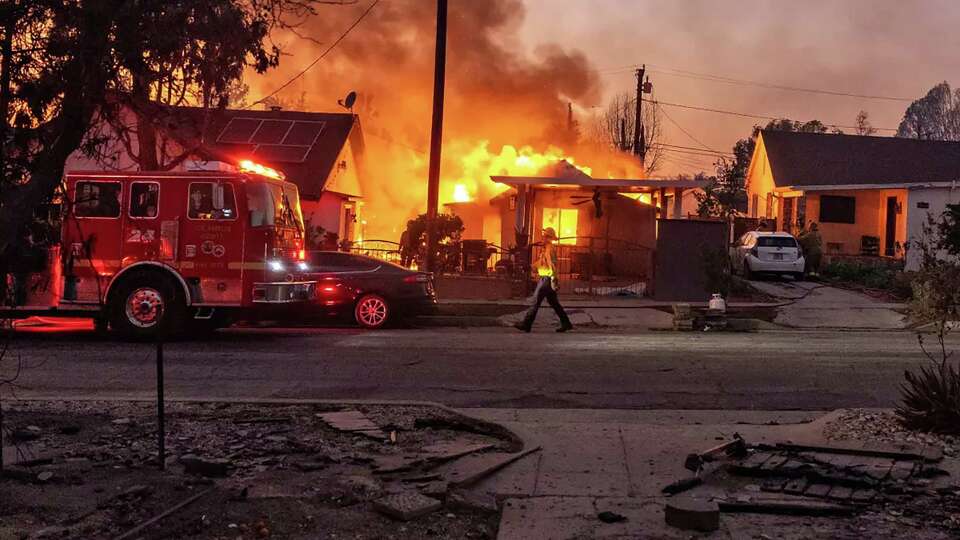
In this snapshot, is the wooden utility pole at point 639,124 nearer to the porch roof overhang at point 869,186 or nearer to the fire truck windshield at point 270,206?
the porch roof overhang at point 869,186

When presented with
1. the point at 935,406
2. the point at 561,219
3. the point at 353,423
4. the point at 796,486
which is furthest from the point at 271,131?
the point at 796,486

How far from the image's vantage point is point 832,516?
5.20 metres

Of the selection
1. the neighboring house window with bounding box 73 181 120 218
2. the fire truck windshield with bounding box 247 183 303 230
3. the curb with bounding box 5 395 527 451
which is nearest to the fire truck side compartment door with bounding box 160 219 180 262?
the neighboring house window with bounding box 73 181 120 218

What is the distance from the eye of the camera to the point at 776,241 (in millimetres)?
24328

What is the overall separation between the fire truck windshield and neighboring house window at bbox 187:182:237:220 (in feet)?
0.90

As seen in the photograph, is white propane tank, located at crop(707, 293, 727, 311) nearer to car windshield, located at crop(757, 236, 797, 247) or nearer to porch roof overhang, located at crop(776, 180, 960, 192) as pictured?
car windshield, located at crop(757, 236, 797, 247)

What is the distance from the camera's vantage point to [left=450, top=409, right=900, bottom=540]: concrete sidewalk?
518 cm

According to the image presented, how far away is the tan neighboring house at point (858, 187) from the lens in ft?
95.0

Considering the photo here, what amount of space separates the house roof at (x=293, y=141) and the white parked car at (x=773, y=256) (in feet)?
40.9

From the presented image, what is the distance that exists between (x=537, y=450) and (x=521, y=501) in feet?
3.68

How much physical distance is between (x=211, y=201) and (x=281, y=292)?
1677 millimetres

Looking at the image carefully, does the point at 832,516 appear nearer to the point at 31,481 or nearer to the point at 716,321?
the point at 31,481

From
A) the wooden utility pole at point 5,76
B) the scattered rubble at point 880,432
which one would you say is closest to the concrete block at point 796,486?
the scattered rubble at point 880,432

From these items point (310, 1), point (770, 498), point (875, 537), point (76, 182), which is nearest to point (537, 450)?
point (770, 498)
